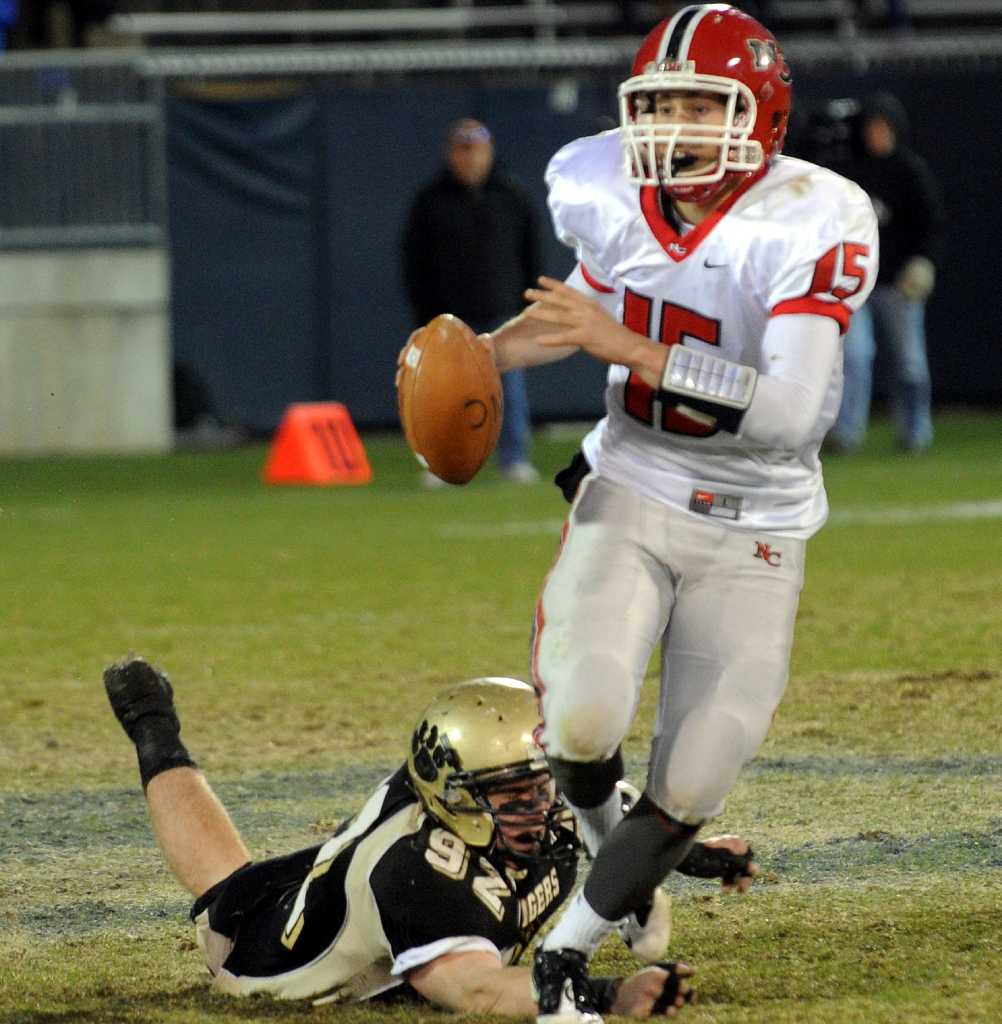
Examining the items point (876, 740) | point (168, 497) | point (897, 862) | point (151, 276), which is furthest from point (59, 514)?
point (897, 862)

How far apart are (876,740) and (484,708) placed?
2.14 m

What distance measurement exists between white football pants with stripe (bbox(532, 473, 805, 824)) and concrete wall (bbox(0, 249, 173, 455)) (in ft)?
35.2

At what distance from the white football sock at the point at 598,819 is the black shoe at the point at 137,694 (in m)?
1.02

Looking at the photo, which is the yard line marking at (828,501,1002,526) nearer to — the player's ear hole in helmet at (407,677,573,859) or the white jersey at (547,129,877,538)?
the white jersey at (547,129,877,538)

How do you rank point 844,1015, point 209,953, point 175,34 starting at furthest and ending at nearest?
point 175,34
point 209,953
point 844,1015

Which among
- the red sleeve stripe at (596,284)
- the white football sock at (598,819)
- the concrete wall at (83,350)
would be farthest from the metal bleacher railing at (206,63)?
the white football sock at (598,819)

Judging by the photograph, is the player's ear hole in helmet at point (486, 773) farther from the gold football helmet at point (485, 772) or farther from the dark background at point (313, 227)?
the dark background at point (313, 227)

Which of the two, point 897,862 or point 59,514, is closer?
point 897,862

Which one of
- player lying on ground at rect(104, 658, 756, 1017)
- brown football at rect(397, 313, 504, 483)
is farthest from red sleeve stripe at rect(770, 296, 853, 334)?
player lying on ground at rect(104, 658, 756, 1017)

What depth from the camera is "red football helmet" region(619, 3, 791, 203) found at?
362cm

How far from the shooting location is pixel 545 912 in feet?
11.7

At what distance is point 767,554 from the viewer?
356cm

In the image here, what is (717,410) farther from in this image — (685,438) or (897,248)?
(897,248)

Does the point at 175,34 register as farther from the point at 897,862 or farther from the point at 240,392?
the point at 897,862
